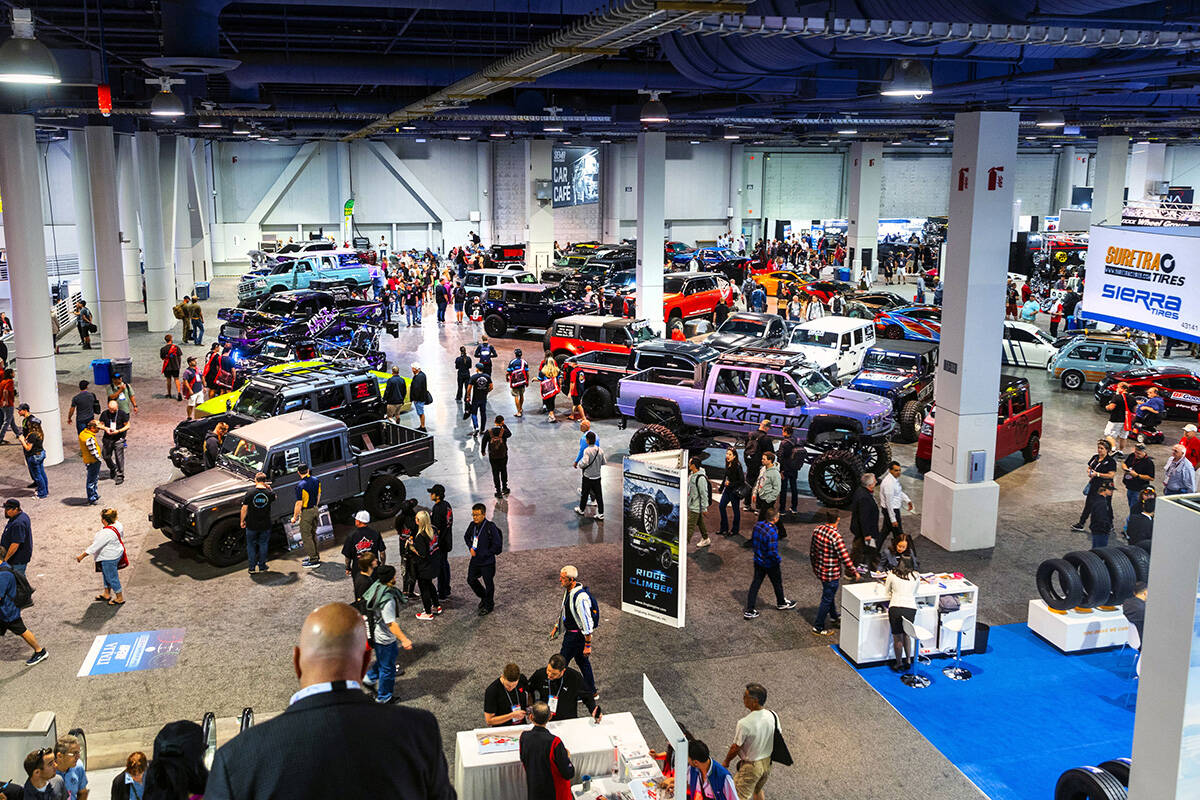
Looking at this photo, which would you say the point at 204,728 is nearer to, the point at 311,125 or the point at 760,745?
the point at 760,745

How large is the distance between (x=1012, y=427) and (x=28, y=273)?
18.1 m

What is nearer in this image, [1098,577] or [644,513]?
[1098,577]

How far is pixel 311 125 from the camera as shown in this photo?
3866 cm

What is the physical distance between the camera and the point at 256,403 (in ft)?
57.4

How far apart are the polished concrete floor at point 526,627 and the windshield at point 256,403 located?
2134 mm

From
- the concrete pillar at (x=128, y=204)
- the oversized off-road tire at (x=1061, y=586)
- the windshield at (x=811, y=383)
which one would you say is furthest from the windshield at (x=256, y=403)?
the concrete pillar at (x=128, y=204)

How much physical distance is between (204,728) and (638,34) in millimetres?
7250

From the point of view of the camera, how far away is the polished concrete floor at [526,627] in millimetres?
10156

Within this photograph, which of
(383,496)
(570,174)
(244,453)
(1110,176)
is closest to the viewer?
(244,453)

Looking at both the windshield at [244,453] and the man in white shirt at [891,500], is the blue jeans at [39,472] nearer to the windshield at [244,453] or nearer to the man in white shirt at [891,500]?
the windshield at [244,453]

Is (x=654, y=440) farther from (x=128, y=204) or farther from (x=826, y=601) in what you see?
(x=128, y=204)

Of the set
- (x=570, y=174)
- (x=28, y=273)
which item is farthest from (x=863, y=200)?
(x=28, y=273)

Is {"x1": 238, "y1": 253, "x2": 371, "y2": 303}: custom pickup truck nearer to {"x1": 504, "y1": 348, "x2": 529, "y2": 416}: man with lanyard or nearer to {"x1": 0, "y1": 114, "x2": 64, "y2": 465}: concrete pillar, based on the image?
{"x1": 504, "y1": 348, "x2": 529, "y2": 416}: man with lanyard

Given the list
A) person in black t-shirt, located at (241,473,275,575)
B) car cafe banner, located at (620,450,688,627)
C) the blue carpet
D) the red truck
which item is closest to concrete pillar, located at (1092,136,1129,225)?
the red truck
